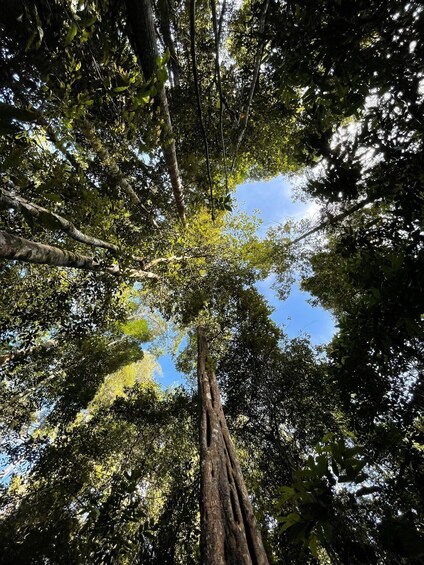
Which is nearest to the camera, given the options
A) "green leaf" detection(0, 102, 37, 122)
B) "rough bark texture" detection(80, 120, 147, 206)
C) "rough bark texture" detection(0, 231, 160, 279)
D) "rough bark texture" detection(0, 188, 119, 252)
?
"green leaf" detection(0, 102, 37, 122)

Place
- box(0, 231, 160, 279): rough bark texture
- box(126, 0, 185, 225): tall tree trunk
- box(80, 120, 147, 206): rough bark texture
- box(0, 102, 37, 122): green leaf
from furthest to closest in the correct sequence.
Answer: box(80, 120, 147, 206): rough bark texture
box(126, 0, 185, 225): tall tree trunk
box(0, 231, 160, 279): rough bark texture
box(0, 102, 37, 122): green leaf

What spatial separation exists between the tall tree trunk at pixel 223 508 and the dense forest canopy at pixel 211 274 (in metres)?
0.02

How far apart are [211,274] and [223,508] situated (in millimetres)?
5526

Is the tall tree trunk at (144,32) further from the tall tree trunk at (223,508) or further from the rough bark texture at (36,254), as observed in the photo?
the tall tree trunk at (223,508)

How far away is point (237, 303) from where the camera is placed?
22.5 ft

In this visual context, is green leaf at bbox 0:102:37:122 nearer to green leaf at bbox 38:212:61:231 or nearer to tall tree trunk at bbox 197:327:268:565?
green leaf at bbox 38:212:61:231

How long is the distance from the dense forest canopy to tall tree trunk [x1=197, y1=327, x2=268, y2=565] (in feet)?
0.07

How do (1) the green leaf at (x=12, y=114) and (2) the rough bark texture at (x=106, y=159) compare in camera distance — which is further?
(2) the rough bark texture at (x=106, y=159)

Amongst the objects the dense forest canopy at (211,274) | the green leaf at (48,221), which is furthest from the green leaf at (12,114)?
the green leaf at (48,221)

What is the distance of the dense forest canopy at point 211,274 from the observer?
1.97 m

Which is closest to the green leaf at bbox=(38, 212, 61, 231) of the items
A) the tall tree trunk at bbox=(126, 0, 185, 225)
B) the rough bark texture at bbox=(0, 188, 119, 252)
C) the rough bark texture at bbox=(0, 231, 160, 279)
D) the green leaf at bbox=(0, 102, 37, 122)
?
the green leaf at bbox=(0, 102, 37, 122)

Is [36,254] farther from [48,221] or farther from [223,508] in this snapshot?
[223,508]

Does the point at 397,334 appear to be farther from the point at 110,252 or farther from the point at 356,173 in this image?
the point at 110,252

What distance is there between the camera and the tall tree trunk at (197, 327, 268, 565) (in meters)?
1.80
